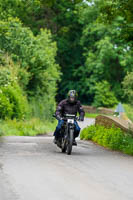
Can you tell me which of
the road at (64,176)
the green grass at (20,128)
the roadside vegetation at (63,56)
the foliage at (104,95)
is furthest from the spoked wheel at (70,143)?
the foliage at (104,95)

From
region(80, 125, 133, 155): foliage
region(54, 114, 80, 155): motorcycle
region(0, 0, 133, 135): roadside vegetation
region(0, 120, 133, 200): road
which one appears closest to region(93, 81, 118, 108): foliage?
region(0, 0, 133, 135): roadside vegetation

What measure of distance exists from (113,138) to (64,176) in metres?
6.91

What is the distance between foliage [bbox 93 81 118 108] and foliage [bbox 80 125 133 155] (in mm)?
44195

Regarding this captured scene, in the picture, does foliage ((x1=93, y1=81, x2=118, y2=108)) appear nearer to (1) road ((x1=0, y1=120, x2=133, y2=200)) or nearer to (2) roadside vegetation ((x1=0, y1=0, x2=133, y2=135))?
(2) roadside vegetation ((x1=0, y1=0, x2=133, y2=135))

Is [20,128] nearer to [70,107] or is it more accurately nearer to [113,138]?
[113,138]

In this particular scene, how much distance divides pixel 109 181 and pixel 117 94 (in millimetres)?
57569

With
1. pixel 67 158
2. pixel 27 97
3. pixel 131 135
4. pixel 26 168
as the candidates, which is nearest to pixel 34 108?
pixel 27 97

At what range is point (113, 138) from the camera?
1681cm

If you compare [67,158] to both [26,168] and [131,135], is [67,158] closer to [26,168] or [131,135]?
[26,168]

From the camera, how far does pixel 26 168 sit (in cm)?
1105

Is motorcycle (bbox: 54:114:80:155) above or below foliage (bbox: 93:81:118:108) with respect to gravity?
below

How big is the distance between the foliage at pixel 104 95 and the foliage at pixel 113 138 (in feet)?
145

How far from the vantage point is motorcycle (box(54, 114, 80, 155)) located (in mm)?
14429

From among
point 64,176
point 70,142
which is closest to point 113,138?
point 70,142
